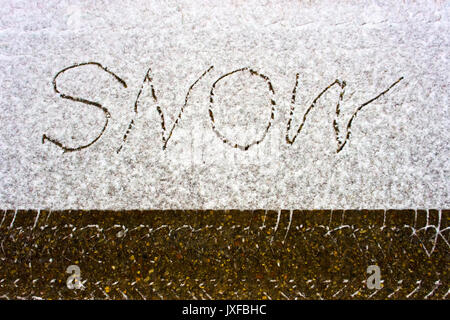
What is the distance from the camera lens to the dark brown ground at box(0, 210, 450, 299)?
1.29m

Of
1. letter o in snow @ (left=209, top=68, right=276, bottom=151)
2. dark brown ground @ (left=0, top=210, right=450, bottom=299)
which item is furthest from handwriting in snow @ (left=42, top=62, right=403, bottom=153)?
dark brown ground @ (left=0, top=210, right=450, bottom=299)

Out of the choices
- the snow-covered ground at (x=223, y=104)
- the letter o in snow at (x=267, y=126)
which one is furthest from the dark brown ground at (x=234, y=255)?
the letter o in snow at (x=267, y=126)

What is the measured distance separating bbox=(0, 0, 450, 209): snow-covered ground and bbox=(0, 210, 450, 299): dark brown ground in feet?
0.28

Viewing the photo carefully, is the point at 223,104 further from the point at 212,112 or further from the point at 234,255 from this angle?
the point at 234,255

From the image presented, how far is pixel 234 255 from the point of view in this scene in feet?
4.29

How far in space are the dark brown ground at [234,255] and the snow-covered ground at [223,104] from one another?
0.28 feet

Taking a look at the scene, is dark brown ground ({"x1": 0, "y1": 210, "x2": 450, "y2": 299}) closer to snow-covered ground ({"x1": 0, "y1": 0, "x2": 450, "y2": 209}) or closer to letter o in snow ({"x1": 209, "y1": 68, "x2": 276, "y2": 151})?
snow-covered ground ({"x1": 0, "y1": 0, "x2": 450, "y2": 209})

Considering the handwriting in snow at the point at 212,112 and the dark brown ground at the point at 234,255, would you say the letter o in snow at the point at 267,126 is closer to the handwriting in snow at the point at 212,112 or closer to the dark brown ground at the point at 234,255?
the handwriting in snow at the point at 212,112

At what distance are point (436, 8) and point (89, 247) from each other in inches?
82.9

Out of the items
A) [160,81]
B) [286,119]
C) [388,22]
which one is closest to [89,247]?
[160,81]

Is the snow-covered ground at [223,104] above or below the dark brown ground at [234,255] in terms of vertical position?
above

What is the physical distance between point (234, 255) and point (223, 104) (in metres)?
0.73

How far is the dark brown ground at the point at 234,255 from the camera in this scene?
1290 mm

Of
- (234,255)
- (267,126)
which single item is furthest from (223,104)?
(234,255)
